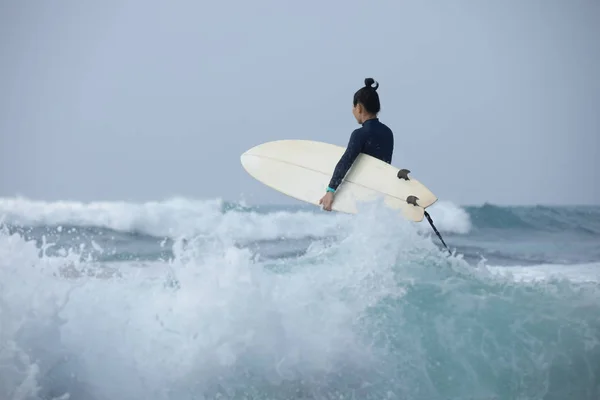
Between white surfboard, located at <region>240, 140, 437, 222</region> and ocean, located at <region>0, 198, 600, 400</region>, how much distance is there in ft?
0.79

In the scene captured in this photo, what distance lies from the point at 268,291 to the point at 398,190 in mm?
1171

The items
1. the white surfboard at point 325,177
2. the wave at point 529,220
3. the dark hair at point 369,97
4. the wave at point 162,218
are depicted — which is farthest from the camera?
the wave at point 529,220

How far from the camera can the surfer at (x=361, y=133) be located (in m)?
A: 3.37

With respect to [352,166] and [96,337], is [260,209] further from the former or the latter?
[96,337]

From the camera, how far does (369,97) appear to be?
3359mm

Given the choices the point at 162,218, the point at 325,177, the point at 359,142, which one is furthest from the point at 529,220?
the point at 359,142

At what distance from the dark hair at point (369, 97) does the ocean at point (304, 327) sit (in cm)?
62

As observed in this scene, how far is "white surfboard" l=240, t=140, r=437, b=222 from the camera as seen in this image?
136 inches

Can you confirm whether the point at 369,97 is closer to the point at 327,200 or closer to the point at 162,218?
the point at 327,200

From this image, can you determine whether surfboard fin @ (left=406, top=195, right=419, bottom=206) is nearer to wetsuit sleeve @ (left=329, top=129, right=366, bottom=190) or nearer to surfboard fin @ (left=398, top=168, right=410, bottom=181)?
surfboard fin @ (left=398, top=168, right=410, bottom=181)

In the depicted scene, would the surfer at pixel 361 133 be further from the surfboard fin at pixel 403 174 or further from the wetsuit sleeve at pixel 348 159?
the surfboard fin at pixel 403 174

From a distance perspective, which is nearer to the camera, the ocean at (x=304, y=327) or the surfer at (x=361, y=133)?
the ocean at (x=304, y=327)

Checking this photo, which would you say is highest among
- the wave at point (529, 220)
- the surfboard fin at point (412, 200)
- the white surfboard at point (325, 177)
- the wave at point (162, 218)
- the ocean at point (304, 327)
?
the white surfboard at point (325, 177)

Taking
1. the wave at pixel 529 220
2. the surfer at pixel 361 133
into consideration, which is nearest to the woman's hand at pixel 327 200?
the surfer at pixel 361 133
